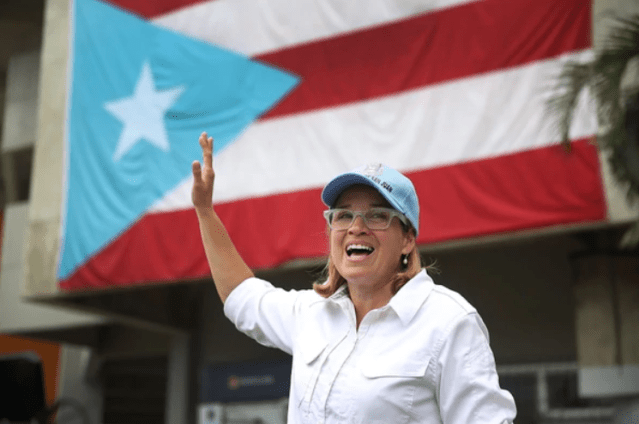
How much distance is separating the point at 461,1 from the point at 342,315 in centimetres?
509

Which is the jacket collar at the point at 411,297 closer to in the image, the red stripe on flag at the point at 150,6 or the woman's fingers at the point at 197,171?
the woman's fingers at the point at 197,171

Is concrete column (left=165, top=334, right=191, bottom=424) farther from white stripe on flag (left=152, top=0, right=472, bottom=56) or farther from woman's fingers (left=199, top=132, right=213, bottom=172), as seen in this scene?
woman's fingers (left=199, top=132, right=213, bottom=172)

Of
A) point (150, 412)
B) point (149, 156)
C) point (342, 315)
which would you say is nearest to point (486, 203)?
point (149, 156)

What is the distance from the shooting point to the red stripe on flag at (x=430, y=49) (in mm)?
5645

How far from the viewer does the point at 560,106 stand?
175 inches

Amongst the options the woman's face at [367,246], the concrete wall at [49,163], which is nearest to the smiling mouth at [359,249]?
the woman's face at [367,246]

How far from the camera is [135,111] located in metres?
7.66

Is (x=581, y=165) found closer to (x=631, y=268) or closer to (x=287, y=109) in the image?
(x=631, y=268)

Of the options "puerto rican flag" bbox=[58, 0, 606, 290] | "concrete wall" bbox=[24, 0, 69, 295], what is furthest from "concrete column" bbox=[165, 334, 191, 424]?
"puerto rican flag" bbox=[58, 0, 606, 290]

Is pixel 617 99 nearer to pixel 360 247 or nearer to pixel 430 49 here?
pixel 430 49

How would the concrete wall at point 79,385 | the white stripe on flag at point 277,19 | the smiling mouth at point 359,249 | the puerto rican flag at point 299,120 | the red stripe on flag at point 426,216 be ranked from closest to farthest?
the smiling mouth at point 359,249
the red stripe on flag at point 426,216
the puerto rican flag at point 299,120
the white stripe on flag at point 277,19
the concrete wall at point 79,385

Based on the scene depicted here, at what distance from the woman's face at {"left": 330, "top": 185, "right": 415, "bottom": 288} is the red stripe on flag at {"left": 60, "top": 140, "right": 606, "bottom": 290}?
359 centimetres

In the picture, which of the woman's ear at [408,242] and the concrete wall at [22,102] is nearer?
the woman's ear at [408,242]

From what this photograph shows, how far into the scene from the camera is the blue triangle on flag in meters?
7.18
